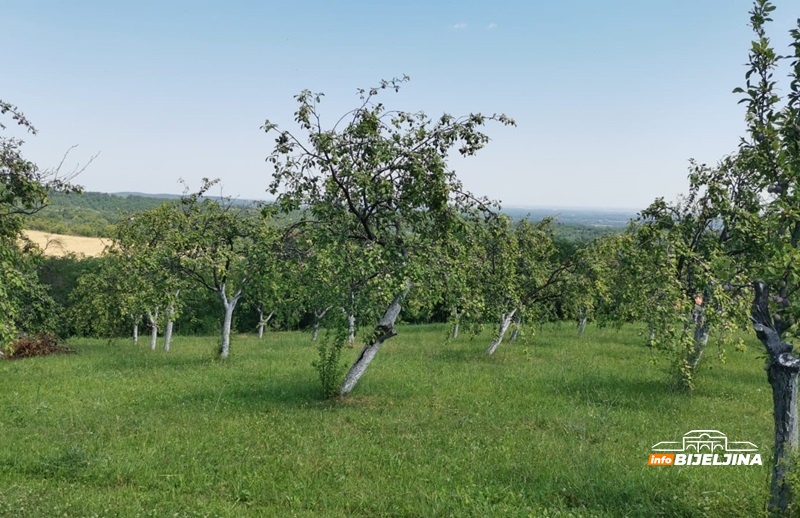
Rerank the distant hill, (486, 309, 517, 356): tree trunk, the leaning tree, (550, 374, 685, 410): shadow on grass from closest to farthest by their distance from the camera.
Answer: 1. the leaning tree
2. (550, 374, 685, 410): shadow on grass
3. the distant hill
4. (486, 309, 517, 356): tree trunk

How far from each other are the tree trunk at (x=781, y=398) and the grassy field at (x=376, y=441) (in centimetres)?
51

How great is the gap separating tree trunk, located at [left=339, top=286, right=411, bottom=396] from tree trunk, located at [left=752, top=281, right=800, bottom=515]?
7532 millimetres

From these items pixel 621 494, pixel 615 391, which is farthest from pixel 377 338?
pixel 615 391

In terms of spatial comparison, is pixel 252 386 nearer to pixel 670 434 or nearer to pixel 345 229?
pixel 345 229

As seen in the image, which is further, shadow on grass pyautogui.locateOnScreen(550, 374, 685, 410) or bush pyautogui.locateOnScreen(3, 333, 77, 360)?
bush pyautogui.locateOnScreen(3, 333, 77, 360)

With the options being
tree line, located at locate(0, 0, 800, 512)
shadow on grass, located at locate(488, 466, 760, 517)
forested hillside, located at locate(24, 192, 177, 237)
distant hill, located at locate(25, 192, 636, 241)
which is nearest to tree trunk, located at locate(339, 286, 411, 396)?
tree line, located at locate(0, 0, 800, 512)

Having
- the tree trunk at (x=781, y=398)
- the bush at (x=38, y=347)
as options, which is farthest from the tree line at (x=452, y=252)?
the bush at (x=38, y=347)

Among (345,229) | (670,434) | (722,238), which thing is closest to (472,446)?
(670,434)

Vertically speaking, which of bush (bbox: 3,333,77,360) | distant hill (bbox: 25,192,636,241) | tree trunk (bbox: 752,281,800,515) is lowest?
bush (bbox: 3,333,77,360)

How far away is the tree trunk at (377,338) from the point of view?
13.2 m

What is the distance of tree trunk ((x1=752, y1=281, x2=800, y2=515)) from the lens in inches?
248

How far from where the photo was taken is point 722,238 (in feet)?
41.7

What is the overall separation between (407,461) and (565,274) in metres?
13.6

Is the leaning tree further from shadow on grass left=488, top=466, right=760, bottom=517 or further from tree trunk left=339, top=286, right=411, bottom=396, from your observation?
tree trunk left=339, top=286, right=411, bottom=396
